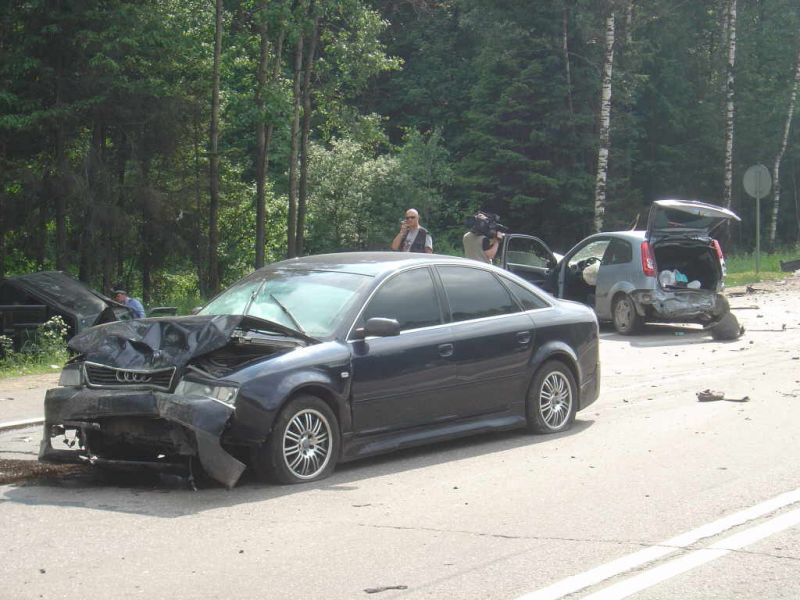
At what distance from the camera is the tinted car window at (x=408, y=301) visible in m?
9.20

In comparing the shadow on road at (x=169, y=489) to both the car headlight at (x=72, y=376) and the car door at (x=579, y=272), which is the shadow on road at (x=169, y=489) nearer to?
Result: the car headlight at (x=72, y=376)

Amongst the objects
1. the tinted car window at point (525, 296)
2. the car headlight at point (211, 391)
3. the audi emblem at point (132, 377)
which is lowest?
the car headlight at point (211, 391)

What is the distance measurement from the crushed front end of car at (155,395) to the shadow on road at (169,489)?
15cm

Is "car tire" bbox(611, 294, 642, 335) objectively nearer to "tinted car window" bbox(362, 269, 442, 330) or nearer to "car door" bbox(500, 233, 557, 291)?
"car door" bbox(500, 233, 557, 291)

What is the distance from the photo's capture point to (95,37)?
93.6ft

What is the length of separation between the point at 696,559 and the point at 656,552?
233 millimetres

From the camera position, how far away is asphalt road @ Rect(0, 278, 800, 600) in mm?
5859

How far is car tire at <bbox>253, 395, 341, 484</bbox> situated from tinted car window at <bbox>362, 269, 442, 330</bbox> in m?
0.94

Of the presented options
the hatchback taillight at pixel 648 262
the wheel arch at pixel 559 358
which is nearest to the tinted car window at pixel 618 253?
the hatchback taillight at pixel 648 262

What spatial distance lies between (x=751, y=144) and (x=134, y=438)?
53.7 metres

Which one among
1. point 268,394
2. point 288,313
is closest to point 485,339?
point 288,313

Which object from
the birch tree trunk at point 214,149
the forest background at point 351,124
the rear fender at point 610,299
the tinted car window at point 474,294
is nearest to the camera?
the tinted car window at point 474,294

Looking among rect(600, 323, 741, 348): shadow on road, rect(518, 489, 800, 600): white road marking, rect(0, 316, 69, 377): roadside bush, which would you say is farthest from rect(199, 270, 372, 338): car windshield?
rect(600, 323, 741, 348): shadow on road

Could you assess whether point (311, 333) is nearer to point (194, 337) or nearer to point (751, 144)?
point (194, 337)
